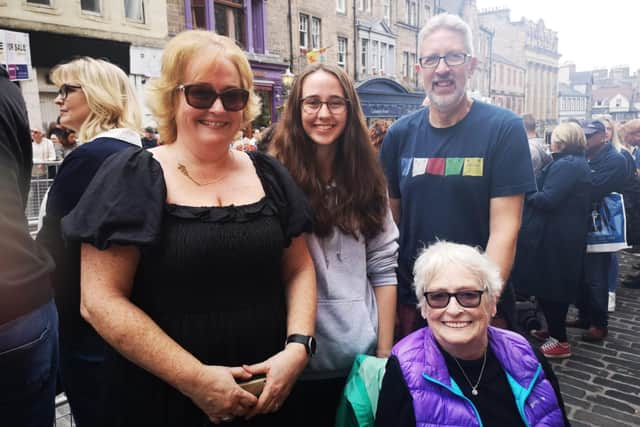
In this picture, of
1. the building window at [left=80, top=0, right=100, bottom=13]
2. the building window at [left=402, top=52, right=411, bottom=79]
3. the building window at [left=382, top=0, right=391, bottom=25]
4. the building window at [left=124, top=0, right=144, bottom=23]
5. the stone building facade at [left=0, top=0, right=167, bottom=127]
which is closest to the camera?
the stone building facade at [left=0, top=0, right=167, bottom=127]

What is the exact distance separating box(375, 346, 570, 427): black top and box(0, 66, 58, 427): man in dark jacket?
1.29 m

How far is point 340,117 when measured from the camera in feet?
7.37

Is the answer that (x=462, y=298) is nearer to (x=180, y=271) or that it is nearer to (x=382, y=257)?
(x=382, y=257)

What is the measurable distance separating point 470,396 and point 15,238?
184 cm

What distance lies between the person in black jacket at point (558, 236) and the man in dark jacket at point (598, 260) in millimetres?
545

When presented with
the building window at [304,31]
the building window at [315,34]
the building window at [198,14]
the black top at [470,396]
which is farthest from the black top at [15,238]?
the building window at [315,34]

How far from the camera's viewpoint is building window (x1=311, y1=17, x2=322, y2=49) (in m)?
21.1

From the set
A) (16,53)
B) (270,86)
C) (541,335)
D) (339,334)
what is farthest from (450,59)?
(270,86)

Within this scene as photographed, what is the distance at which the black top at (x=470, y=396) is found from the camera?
195cm

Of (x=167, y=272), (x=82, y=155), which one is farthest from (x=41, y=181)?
(x=167, y=272)

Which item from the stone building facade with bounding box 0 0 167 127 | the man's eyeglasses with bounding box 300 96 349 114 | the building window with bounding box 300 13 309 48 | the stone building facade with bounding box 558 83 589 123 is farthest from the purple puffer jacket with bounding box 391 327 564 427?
the stone building facade with bounding box 558 83 589 123

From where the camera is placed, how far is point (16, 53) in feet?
37.6

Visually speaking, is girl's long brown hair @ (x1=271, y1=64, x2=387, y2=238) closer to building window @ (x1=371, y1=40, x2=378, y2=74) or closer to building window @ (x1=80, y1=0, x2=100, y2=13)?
building window @ (x1=80, y1=0, x2=100, y2=13)

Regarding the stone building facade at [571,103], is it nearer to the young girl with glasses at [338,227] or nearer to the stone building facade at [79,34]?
the stone building facade at [79,34]
